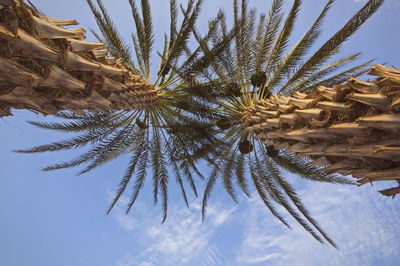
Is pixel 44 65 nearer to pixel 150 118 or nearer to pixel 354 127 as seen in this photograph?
pixel 354 127

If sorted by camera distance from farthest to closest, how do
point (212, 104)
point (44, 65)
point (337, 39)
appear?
point (212, 104) < point (337, 39) < point (44, 65)

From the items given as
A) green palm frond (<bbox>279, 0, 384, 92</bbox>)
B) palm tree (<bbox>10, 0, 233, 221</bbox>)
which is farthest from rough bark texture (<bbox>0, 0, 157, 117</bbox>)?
green palm frond (<bbox>279, 0, 384, 92</bbox>)

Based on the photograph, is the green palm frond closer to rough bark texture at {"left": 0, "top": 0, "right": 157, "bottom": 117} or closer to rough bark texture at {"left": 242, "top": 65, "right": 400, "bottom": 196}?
rough bark texture at {"left": 242, "top": 65, "right": 400, "bottom": 196}

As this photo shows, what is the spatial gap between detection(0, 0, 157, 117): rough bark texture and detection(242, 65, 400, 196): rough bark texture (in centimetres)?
304

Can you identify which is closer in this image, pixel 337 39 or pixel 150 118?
pixel 337 39

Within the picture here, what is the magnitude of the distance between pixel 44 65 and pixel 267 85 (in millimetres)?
6285

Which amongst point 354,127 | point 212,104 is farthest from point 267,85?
point 354,127

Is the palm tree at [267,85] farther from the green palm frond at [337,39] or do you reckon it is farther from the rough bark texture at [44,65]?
the rough bark texture at [44,65]

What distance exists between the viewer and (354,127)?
310cm

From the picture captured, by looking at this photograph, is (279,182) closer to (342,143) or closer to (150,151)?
(150,151)

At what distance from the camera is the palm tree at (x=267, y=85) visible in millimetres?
6289

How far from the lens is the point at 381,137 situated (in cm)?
293

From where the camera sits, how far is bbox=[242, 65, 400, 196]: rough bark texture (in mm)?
2787

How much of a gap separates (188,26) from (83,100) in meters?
3.84
